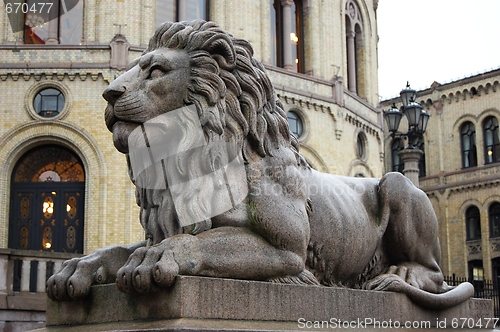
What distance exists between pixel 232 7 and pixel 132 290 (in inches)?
1068

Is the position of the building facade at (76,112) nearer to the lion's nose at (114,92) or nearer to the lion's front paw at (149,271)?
the lion's nose at (114,92)

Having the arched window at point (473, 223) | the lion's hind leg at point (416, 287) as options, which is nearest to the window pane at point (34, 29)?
the lion's hind leg at point (416, 287)

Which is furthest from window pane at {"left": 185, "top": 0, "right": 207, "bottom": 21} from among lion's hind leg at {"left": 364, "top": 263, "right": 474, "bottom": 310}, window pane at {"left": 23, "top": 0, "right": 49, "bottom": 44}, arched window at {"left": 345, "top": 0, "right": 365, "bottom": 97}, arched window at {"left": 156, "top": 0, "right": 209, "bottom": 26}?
lion's hind leg at {"left": 364, "top": 263, "right": 474, "bottom": 310}

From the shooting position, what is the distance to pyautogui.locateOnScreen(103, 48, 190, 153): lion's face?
384cm

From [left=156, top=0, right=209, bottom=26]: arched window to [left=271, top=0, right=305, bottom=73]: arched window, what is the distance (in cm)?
374

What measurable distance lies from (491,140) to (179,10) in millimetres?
25735

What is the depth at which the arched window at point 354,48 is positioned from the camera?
35897mm

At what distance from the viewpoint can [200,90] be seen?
3.89m

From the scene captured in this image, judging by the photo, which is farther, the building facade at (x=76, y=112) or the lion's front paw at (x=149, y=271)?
the building facade at (x=76, y=112)

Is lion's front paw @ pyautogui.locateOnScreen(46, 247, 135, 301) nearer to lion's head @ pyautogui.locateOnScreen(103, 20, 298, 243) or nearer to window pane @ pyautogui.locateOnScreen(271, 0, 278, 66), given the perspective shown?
lion's head @ pyautogui.locateOnScreen(103, 20, 298, 243)

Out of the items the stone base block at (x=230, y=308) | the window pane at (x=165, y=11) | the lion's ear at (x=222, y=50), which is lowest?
the stone base block at (x=230, y=308)

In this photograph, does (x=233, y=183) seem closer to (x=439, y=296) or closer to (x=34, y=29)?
(x=439, y=296)

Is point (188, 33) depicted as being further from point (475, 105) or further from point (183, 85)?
point (475, 105)

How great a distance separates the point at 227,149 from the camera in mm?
3957
